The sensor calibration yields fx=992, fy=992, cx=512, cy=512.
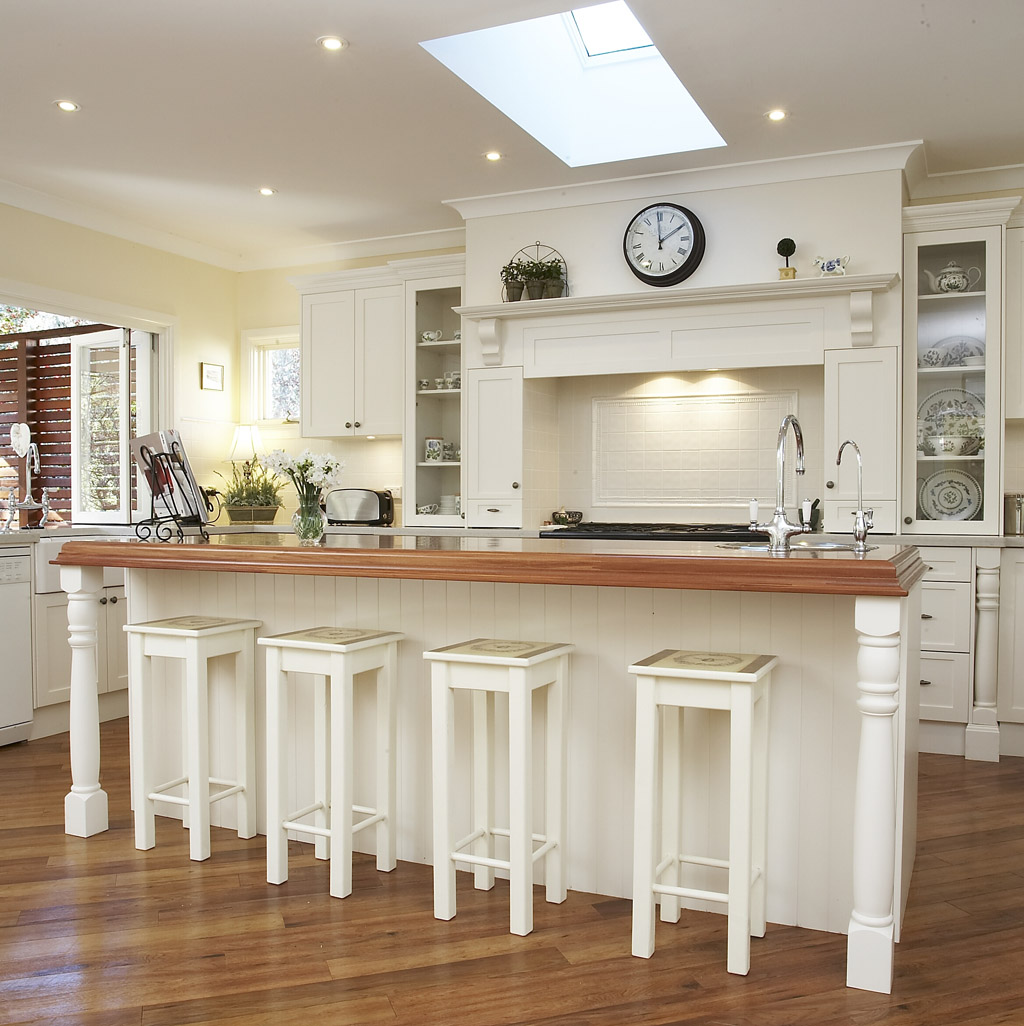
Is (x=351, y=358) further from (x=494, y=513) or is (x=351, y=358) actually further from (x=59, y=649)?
(x=59, y=649)

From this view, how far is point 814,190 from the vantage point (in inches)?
181

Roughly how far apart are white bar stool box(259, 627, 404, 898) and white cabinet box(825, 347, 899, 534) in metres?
2.50

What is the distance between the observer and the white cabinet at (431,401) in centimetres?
557

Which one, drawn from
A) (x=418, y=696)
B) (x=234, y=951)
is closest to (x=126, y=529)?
(x=418, y=696)

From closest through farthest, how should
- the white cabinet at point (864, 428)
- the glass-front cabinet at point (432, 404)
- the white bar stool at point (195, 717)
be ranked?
the white bar stool at point (195, 717), the white cabinet at point (864, 428), the glass-front cabinet at point (432, 404)

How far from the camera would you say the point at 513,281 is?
16.7 feet

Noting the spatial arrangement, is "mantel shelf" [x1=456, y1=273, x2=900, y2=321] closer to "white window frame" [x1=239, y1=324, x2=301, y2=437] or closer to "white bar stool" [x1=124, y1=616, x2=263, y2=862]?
"white window frame" [x1=239, y1=324, x2=301, y2=437]

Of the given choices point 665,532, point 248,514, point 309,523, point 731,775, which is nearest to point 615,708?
point 731,775

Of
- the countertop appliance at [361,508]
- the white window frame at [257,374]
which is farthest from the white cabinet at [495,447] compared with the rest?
the white window frame at [257,374]

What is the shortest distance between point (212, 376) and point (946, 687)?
15.2 feet

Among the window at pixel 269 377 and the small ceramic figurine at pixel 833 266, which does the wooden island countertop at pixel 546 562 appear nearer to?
the small ceramic figurine at pixel 833 266

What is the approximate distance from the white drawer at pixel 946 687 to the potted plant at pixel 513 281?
8.59ft

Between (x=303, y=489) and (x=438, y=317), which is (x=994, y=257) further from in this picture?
(x=303, y=489)

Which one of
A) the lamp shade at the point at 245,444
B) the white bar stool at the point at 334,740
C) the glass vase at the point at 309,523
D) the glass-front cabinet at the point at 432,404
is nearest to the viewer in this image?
the white bar stool at the point at 334,740
